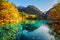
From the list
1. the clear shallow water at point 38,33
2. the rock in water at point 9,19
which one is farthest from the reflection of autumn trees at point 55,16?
the rock in water at point 9,19

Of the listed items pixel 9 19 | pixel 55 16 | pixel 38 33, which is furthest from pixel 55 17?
pixel 9 19

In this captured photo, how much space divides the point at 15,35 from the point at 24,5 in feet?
2.64

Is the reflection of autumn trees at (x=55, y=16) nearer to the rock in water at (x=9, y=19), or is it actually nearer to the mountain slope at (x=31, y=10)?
the mountain slope at (x=31, y=10)

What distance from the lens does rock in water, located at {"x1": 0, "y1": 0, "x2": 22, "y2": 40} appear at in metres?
3.53

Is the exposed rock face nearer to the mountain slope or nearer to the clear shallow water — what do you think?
the clear shallow water

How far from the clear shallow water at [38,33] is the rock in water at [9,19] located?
7.7 inches

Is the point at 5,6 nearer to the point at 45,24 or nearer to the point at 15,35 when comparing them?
the point at 15,35

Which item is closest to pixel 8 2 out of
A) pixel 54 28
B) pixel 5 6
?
pixel 5 6

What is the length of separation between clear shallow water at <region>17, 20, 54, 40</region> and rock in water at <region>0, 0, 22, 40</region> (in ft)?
0.64

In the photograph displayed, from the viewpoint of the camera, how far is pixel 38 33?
3559 millimetres

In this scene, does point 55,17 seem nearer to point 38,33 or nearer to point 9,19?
point 38,33

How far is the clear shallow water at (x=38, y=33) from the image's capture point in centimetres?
353

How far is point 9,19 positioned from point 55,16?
3.86ft

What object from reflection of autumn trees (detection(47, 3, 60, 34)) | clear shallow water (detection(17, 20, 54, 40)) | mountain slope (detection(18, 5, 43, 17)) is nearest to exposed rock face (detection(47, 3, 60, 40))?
reflection of autumn trees (detection(47, 3, 60, 34))
